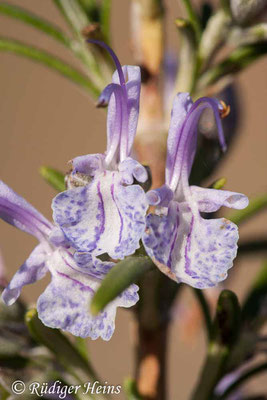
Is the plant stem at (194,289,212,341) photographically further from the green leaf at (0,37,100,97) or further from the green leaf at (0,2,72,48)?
the green leaf at (0,2,72,48)

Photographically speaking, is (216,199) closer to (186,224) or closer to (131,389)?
(186,224)

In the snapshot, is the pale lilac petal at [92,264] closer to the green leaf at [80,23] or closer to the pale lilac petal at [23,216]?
the pale lilac petal at [23,216]

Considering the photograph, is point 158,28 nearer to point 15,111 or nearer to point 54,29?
point 54,29

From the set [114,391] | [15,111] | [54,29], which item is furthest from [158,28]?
[15,111]

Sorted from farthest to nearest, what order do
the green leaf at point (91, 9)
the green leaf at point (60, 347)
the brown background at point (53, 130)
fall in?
the brown background at point (53, 130), the green leaf at point (91, 9), the green leaf at point (60, 347)

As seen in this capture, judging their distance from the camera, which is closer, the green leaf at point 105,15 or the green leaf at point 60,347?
the green leaf at point 60,347

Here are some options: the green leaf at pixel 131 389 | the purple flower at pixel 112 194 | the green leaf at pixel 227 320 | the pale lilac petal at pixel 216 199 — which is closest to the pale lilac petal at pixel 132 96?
the purple flower at pixel 112 194

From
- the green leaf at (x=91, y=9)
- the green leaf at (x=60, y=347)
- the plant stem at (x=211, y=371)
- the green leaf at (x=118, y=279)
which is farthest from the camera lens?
the green leaf at (x=91, y=9)

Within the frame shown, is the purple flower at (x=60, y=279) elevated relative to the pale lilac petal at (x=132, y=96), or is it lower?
lower
